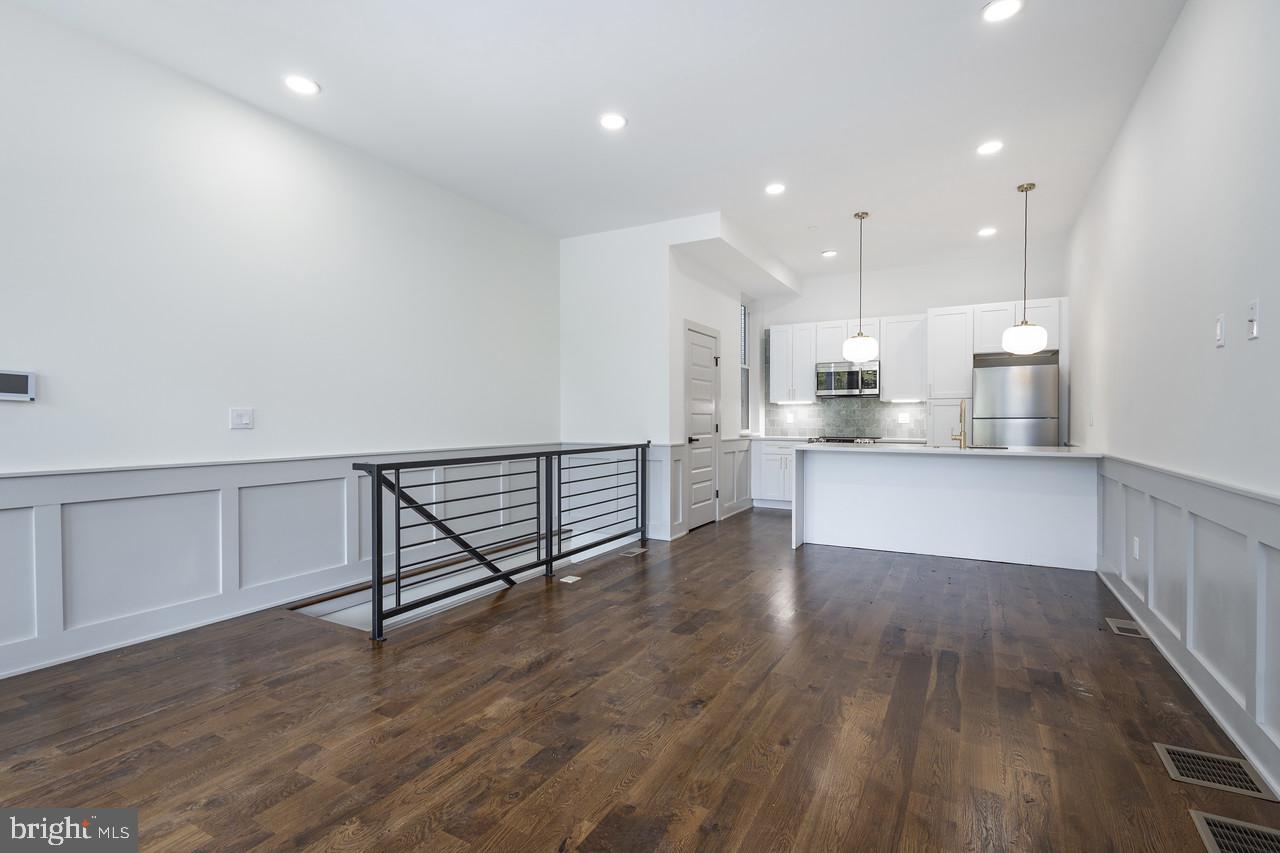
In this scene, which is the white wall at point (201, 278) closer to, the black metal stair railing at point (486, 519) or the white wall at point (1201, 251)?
the black metal stair railing at point (486, 519)

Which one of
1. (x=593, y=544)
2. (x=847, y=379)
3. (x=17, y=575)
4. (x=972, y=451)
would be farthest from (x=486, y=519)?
(x=847, y=379)

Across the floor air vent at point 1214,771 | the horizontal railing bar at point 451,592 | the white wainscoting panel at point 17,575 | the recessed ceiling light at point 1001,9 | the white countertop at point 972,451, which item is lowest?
the floor air vent at point 1214,771

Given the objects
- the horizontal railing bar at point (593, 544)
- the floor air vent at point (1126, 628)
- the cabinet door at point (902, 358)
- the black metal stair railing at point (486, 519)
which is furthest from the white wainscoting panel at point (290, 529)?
the cabinet door at point (902, 358)

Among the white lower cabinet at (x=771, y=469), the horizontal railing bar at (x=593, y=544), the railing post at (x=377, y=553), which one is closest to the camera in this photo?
the railing post at (x=377, y=553)

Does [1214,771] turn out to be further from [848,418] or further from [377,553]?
[848,418]

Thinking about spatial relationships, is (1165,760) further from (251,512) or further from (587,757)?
(251,512)

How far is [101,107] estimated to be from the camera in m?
2.88

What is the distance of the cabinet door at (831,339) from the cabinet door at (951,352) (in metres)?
1.03

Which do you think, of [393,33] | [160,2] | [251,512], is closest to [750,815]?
[251,512]

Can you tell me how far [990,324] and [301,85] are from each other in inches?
252

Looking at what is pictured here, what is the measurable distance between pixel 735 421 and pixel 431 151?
440cm

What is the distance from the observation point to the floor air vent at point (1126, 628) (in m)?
3.09

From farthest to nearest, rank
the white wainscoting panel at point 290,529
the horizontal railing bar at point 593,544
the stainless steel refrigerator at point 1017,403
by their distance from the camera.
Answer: the stainless steel refrigerator at point 1017,403
the horizontal railing bar at point 593,544
the white wainscoting panel at point 290,529

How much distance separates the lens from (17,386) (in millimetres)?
2629
